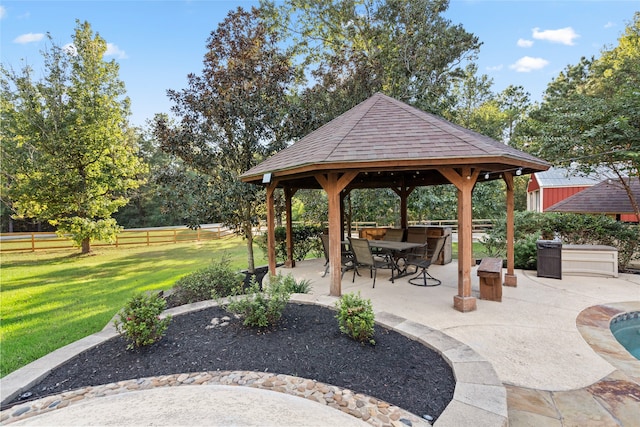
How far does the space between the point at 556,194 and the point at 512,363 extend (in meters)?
18.9

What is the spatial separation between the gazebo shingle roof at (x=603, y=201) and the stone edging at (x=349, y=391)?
10.4 m

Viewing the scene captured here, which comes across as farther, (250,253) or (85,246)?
(85,246)

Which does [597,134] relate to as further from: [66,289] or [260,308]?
[66,289]

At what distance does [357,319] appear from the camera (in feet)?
10.3

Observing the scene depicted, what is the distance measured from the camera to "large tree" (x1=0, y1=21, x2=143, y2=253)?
12828 millimetres

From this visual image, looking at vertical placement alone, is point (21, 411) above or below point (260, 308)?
below

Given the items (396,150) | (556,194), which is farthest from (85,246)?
(556,194)

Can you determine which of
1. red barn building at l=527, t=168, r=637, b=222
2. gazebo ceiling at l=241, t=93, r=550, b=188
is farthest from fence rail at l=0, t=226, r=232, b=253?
red barn building at l=527, t=168, r=637, b=222

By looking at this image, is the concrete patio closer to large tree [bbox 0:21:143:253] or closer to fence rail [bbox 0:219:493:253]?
fence rail [bbox 0:219:493:253]

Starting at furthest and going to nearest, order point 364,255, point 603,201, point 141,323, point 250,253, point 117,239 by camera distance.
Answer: point 117,239 → point 603,201 → point 250,253 → point 364,255 → point 141,323

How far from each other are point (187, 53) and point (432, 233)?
9100mm

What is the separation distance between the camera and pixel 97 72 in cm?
1396

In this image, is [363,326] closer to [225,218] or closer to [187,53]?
[225,218]

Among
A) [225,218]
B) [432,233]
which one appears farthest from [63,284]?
[432,233]
